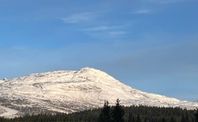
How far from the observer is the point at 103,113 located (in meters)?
162

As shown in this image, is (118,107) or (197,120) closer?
(118,107)

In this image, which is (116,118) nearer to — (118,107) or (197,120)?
(118,107)

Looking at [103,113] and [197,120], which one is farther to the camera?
[197,120]

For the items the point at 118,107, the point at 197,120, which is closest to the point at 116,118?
the point at 118,107

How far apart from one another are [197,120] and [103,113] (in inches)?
1215

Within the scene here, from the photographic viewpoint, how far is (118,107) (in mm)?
162125

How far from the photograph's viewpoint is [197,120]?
569ft

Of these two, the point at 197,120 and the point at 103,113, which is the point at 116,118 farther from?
the point at 197,120

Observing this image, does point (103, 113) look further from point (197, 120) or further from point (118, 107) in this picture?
point (197, 120)

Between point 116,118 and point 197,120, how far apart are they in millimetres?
28418

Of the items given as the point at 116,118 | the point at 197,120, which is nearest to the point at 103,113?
the point at 116,118

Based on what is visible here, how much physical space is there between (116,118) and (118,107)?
3657mm

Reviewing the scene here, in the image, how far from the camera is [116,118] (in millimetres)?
160000
